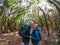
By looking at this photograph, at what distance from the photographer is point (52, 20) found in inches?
873

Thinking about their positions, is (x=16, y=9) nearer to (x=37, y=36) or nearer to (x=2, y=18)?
(x=2, y=18)

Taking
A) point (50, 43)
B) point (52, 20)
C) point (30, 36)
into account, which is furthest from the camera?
point (52, 20)

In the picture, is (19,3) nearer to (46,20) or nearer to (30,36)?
(46,20)

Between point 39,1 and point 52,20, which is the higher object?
point 39,1

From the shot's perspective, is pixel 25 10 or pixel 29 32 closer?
pixel 29 32

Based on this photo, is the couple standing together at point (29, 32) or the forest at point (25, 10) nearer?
the couple standing together at point (29, 32)

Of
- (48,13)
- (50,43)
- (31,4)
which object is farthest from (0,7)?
(50,43)

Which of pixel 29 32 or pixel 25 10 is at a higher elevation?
pixel 25 10

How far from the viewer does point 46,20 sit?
22.8 meters

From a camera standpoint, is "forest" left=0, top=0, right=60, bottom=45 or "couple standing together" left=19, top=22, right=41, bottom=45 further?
"forest" left=0, top=0, right=60, bottom=45

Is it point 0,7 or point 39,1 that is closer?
point 0,7

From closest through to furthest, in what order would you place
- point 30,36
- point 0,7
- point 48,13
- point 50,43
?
1. point 30,36
2. point 50,43
3. point 0,7
4. point 48,13

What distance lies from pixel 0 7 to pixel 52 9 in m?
5.62

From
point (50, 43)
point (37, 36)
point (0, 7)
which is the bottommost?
point (50, 43)
